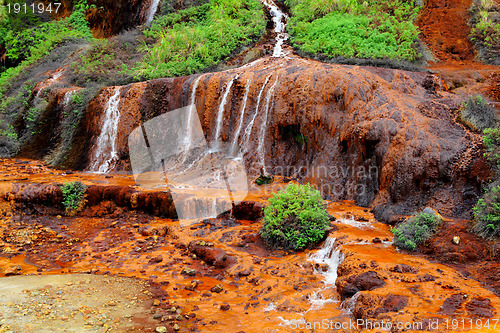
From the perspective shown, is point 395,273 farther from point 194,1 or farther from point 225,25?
point 194,1

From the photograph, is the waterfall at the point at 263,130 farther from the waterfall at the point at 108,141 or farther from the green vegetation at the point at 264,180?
the waterfall at the point at 108,141

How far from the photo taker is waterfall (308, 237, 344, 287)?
253 inches

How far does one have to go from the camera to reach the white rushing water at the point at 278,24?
17.0 metres

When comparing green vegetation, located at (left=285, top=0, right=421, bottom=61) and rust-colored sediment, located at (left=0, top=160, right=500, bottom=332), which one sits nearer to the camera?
rust-colored sediment, located at (left=0, top=160, right=500, bottom=332)

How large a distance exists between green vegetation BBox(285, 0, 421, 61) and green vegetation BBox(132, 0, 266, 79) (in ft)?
8.36

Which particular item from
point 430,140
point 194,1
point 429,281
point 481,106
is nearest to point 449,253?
point 429,281

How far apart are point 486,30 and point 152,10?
756 inches

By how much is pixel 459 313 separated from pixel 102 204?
9026 millimetres

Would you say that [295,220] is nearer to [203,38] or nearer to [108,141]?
[108,141]

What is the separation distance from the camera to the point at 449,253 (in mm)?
6215

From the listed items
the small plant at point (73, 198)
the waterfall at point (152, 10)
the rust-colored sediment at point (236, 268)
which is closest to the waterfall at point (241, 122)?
the rust-colored sediment at point (236, 268)

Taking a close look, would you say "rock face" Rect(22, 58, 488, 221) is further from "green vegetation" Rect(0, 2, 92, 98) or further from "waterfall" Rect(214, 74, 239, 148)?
"green vegetation" Rect(0, 2, 92, 98)

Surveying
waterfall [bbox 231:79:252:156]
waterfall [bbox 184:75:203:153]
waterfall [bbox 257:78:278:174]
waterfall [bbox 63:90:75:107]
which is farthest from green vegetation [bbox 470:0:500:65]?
waterfall [bbox 63:90:75:107]

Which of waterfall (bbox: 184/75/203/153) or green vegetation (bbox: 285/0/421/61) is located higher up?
green vegetation (bbox: 285/0/421/61)
